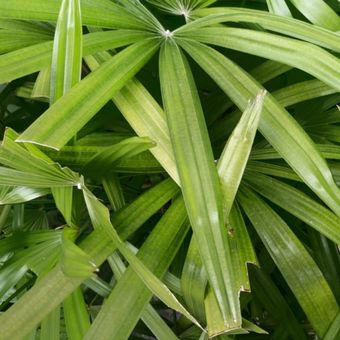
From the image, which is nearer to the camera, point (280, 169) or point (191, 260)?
point (191, 260)

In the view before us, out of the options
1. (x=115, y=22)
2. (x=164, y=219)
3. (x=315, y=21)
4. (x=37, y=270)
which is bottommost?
(x=37, y=270)

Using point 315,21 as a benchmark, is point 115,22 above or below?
below

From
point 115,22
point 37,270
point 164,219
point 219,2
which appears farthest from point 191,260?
point 219,2

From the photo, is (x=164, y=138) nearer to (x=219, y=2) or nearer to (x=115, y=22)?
(x=115, y=22)

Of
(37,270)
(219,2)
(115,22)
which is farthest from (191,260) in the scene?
(219,2)

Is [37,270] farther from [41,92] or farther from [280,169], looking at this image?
[280,169]

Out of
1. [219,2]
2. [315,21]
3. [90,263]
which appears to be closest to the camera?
[90,263]

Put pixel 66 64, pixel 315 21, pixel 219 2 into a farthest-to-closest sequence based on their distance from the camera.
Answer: pixel 219 2 < pixel 315 21 < pixel 66 64
